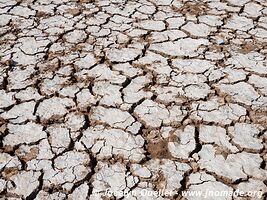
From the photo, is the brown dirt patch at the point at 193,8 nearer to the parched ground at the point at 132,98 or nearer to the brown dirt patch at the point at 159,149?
the parched ground at the point at 132,98

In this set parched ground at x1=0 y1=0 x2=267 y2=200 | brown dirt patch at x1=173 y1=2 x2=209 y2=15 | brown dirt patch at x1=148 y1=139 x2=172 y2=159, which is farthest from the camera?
brown dirt patch at x1=173 y1=2 x2=209 y2=15

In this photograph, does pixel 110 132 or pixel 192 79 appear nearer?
pixel 110 132

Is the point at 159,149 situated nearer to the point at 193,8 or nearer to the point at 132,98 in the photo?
the point at 132,98

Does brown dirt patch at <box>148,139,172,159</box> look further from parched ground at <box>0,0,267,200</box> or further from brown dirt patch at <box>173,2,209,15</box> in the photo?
brown dirt patch at <box>173,2,209,15</box>

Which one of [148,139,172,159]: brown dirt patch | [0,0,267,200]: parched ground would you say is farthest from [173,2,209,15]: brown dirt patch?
[148,139,172,159]: brown dirt patch

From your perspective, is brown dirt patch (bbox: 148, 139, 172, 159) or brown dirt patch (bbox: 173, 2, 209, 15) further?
brown dirt patch (bbox: 173, 2, 209, 15)

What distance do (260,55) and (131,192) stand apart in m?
1.63

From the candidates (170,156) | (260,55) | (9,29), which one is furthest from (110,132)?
(9,29)

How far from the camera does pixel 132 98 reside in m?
2.59

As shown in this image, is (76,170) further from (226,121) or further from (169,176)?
(226,121)

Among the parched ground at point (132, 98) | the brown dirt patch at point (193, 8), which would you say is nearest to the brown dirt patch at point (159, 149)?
the parched ground at point (132, 98)

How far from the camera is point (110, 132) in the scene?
234cm

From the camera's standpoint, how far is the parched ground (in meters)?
2.06

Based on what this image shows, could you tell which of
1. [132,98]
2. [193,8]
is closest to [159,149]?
[132,98]
